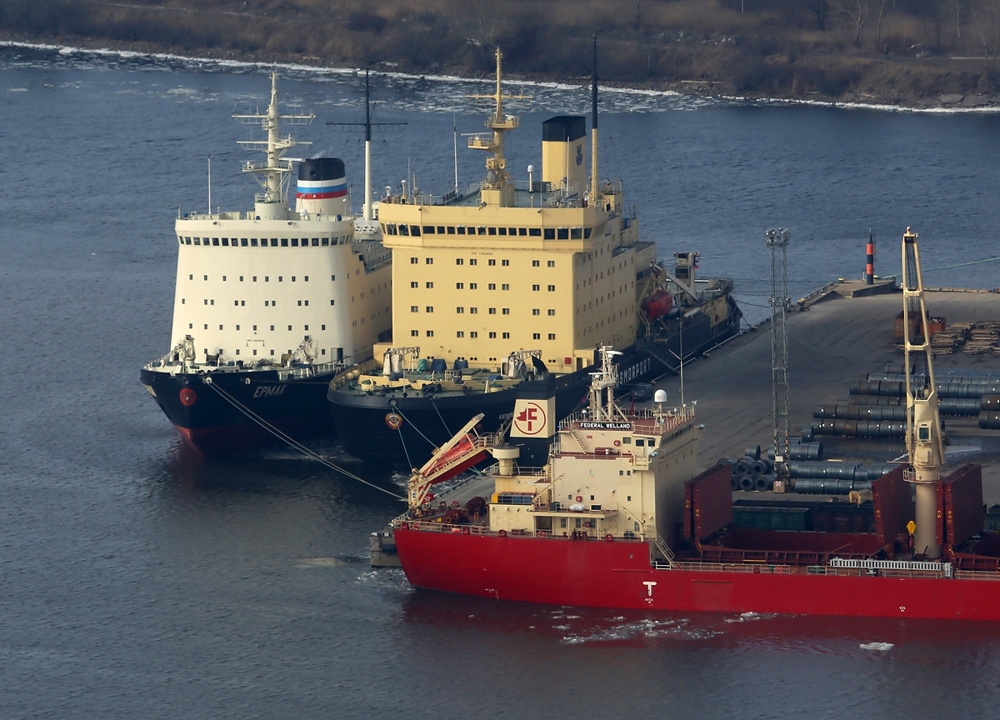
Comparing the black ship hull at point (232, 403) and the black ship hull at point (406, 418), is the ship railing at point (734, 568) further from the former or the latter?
the black ship hull at point (232, 403)

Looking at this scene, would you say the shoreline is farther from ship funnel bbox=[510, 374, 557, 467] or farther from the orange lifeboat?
ship funnel bbox=[510, 374, 557, 467]

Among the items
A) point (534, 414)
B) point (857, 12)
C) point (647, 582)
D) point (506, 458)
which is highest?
point (857, 12)

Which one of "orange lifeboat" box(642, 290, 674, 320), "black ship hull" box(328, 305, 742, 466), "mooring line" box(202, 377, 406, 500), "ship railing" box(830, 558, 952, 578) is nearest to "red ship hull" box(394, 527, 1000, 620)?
"ship railing" box(830, 558, 952, 578)

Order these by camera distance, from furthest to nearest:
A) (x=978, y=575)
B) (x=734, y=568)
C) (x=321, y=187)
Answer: (x=321, y=187) < (x=734, y=568) < (x=978, y=575)

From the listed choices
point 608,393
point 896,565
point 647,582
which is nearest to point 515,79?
point 608,393

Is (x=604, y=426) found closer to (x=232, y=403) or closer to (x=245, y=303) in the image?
(x=232, y=403)

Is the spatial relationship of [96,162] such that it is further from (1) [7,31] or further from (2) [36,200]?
(1) [7,31]
